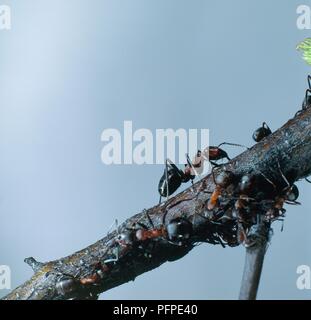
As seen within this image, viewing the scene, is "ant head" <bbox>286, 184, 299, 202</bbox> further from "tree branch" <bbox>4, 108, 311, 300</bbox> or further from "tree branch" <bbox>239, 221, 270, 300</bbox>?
"tree branch" <bbox>239, 221, 270, 300</bbox>

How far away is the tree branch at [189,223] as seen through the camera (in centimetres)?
101

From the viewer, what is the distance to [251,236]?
90cm

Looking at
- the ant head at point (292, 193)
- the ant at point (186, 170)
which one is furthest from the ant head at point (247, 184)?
the ant at point (186, 170)

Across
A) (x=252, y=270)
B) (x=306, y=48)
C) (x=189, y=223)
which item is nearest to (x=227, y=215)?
(x=189, y=223)

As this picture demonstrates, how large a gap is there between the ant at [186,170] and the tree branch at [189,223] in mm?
408

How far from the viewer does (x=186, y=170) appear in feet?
5.70

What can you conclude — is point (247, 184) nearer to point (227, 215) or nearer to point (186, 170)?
point (227, 215)

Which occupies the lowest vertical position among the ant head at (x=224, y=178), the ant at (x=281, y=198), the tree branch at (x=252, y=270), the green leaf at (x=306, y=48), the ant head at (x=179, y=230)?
the tree branch at (x=252, y=270)

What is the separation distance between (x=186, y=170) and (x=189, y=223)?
2.27 ft

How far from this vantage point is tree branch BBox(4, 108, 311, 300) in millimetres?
1009

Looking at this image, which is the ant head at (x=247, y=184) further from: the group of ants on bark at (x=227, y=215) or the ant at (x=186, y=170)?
the ant at (x=186, y=170)
